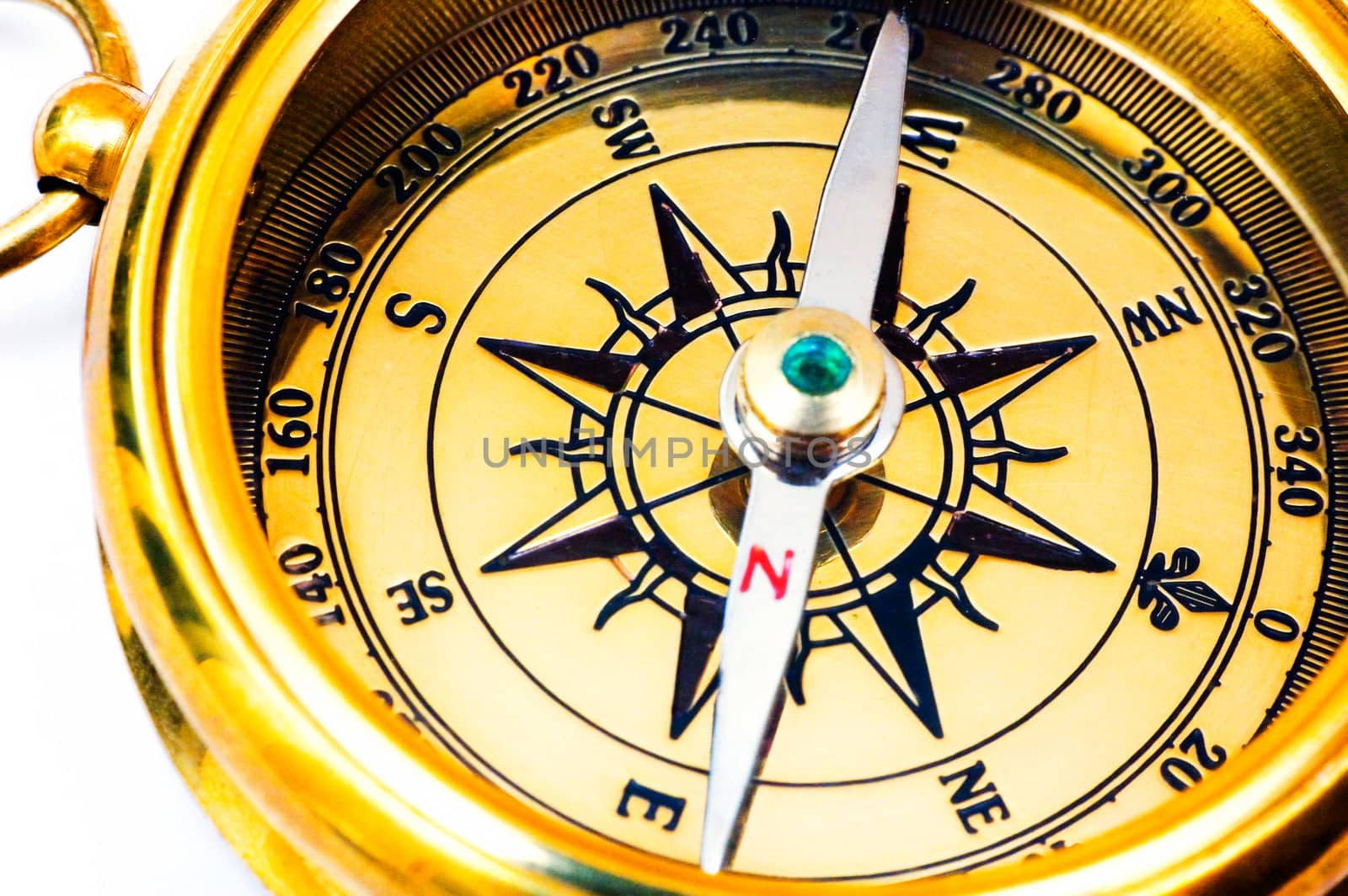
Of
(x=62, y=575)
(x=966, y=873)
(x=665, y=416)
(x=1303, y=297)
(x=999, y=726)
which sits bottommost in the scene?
(x=966, y=873)

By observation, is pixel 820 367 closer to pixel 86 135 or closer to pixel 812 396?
pixel 812 396

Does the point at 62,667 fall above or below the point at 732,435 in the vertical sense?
below

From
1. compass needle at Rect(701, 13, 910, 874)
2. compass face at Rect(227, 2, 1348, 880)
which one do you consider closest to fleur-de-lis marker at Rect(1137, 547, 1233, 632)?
compass face at Rect(227, 2, 1348, 880)

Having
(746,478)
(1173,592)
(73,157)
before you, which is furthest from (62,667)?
(1173,592)

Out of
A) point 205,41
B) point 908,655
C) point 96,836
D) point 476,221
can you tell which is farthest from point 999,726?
point 205,41

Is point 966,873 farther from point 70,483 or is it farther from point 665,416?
point 70,483

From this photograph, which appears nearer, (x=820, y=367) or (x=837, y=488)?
(x=820, y=367)
